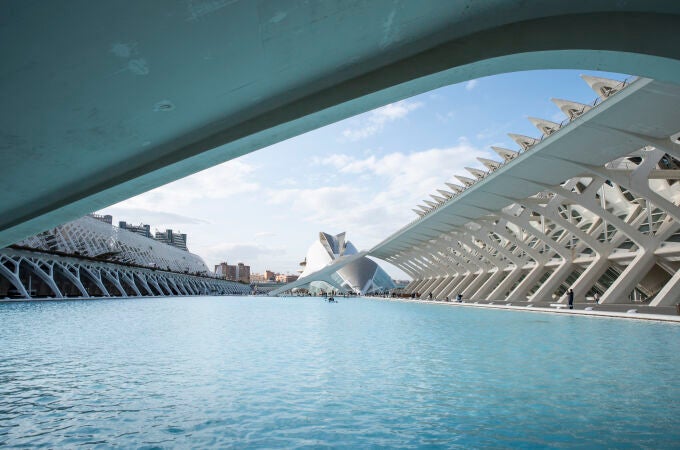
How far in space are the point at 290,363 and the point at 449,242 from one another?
36514mm

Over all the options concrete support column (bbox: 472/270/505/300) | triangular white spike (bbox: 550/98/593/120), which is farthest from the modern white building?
triangular white spike (bbox: 550/98/593/120)

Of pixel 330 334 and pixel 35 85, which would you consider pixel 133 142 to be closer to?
pixel 35 85

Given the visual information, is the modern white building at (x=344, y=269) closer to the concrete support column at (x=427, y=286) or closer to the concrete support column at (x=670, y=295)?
the concrete support column at (x=427, y=286)

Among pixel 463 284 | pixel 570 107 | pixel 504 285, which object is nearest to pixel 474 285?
pixel 463 284

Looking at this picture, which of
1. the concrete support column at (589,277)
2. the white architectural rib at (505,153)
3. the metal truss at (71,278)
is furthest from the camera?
the metal truss at (71,278)

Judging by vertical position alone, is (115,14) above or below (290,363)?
above

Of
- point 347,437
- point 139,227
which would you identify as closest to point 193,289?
point 347,437

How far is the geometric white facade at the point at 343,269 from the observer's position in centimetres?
7669

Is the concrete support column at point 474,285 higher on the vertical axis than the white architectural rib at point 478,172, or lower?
lower

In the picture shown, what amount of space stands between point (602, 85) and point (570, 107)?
6.40 ft

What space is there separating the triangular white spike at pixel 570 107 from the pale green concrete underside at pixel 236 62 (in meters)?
12.5

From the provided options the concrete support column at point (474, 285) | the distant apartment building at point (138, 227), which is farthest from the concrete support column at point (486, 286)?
the distant apartment building at point (138, 227)

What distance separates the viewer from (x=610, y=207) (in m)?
A: 27.1

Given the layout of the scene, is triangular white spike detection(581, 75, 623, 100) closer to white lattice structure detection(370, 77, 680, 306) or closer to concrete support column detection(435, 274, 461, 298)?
white lattice structure detection(370, 77, 680, 306)
